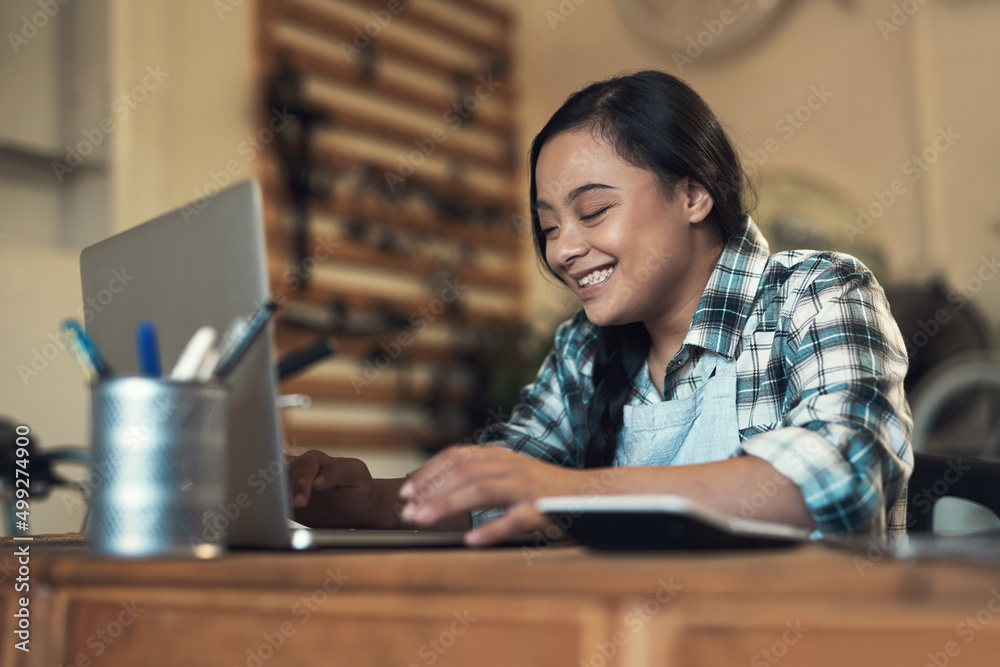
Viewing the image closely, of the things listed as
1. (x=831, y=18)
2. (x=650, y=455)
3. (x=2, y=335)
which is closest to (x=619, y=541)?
(x=650, y=455)

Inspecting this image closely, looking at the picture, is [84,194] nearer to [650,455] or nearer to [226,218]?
[650,455]

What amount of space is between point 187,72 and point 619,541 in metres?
2.98

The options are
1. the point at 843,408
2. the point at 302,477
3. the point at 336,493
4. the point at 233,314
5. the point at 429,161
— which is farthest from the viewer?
the point at 429,161

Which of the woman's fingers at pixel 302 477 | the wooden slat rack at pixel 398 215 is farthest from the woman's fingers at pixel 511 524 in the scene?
the wooden slat rack at pixel 398 215

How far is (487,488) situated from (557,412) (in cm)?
80

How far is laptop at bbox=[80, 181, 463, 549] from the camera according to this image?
2.38ft

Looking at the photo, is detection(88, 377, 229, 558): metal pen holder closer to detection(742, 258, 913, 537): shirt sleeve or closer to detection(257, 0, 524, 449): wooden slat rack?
detection(742, 258, 913, 537): shirt sleeve

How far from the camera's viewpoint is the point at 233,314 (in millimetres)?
742

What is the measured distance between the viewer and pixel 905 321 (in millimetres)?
3291

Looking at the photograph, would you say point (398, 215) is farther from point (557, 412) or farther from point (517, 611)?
point (517, 611)

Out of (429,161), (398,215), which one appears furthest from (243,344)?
(429,161)

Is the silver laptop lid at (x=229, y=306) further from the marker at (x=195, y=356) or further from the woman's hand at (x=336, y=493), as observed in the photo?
the woman's hand at (x=336, y=493)

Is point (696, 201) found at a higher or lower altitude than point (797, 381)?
higher

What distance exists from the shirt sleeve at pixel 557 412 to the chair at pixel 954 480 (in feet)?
1.52
